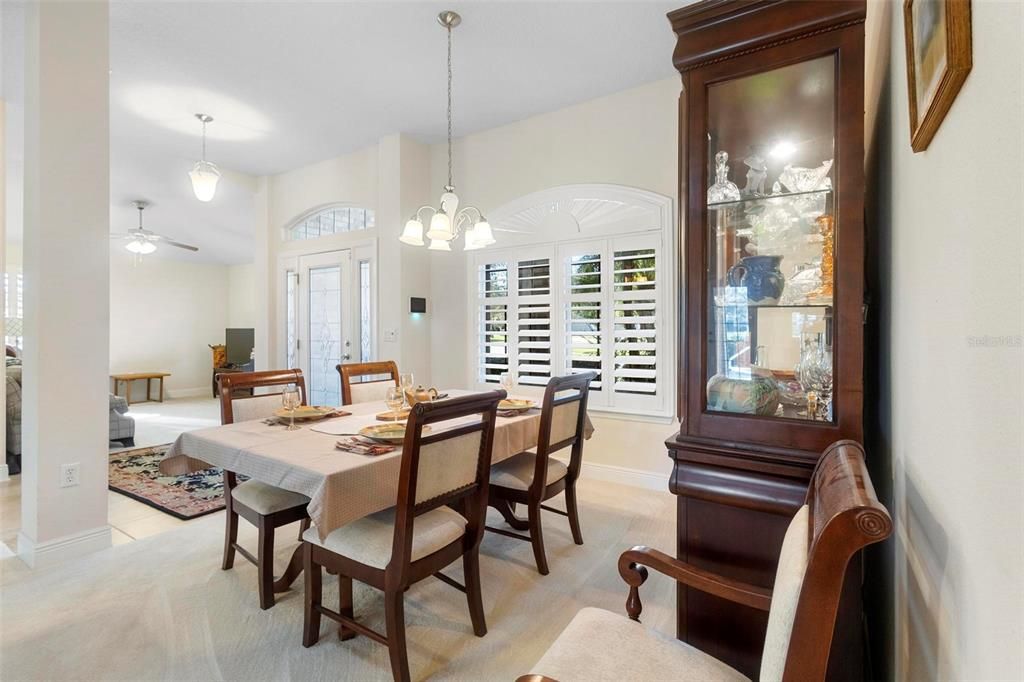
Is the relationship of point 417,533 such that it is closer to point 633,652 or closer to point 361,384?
point 633,652

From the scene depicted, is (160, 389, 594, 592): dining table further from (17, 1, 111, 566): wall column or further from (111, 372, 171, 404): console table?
(111, 372, 171, 404): console table

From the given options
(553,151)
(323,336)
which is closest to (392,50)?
(553,151)

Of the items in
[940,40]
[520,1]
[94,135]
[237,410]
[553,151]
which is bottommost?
[237,410]

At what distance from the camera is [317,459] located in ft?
5.47

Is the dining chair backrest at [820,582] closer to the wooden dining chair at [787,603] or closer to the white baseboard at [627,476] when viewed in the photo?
the wooden dining chair at [787,603]

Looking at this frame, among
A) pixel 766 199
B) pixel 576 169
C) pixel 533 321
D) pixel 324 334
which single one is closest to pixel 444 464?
pixel 766 199

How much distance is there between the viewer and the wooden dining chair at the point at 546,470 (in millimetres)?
2336

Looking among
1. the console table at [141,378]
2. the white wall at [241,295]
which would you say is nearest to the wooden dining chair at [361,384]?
the console table at [141,378]

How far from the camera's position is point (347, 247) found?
16.9ft

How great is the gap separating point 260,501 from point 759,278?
2.03 metres

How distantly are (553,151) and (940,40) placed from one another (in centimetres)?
361

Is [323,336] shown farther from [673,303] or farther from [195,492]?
[673,303]

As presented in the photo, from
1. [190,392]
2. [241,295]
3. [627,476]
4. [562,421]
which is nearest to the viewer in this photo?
[562,421]

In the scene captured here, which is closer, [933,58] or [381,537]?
[933,58]
